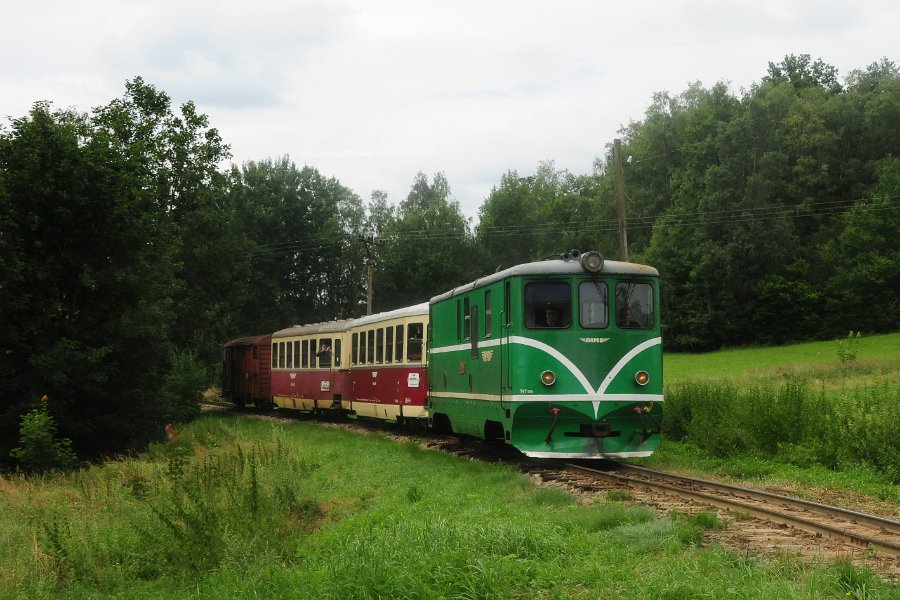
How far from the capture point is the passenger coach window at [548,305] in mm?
14703

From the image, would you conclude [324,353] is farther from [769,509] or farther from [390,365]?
[769,509]

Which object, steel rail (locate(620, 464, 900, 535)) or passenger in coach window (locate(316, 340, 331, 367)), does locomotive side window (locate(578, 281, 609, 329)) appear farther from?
passenger in coach window (locate(316, 340, 331, 367))

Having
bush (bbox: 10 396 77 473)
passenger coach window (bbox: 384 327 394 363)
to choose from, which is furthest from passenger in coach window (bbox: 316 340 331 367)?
bush (bbox: 10 396 77 473)

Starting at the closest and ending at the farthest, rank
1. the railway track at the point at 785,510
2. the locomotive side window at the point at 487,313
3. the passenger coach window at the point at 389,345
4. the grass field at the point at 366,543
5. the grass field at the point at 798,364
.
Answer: the grass field at the point at 366,543
the railway track at the point at 785,510
the locomotive side window at the point at 487,313
the passenger coach window at the point at 389,345
the grass field at the point at 798,364

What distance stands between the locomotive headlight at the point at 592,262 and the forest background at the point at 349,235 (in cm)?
1277

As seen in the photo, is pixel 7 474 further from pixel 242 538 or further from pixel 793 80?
pixel 793 80

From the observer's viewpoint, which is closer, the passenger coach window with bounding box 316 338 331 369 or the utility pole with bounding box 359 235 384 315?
the passenger coach window with bounding box 316 338 331 369

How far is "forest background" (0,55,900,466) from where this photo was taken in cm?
2545

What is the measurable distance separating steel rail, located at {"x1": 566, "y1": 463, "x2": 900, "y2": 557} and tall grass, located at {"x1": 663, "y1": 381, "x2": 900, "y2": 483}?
2826 millimetres

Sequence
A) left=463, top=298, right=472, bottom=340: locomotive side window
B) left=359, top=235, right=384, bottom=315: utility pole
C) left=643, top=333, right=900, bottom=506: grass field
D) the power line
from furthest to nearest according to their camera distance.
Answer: the power line → left=359, top=235, right=384, bottom=315: utility pole → left=463, top=298, right=472, bottom=340: locomotive side window → left=643, top=333, right=900, bottom=506: grass field

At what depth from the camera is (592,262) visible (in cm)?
1484

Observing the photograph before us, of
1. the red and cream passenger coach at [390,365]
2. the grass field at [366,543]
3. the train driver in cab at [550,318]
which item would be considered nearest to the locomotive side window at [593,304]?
the train driver in cab at [550,318]

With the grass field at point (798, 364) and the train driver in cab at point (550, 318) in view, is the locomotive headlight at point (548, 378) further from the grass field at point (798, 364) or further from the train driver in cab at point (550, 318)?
the grass field at point (798, 364)

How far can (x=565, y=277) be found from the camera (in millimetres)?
14938
